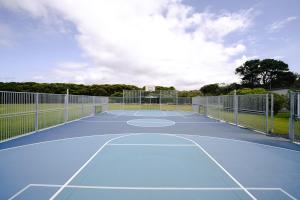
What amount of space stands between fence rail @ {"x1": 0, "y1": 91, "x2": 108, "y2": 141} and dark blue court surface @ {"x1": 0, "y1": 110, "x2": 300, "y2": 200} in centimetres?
142

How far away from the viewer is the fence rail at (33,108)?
863 cm

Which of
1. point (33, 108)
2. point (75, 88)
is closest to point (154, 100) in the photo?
point (33, 108)

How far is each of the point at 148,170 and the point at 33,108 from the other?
829 centimetres

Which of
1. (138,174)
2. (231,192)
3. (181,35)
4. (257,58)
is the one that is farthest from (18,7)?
(257,58)

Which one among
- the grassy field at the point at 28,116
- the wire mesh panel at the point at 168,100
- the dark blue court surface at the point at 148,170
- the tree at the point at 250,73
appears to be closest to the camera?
the dark blue court surface at the point at 148,170

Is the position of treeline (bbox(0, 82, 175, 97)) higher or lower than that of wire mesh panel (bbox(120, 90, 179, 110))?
higher

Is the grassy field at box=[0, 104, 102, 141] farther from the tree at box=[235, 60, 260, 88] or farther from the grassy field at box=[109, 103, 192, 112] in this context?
the tree at box=[235, 60, 260, 88]

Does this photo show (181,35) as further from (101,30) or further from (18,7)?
(18,7)

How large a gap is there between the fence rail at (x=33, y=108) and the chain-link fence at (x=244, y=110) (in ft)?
34.5

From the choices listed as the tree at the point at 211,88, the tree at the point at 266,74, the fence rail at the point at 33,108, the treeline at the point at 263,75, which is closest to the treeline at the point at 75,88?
the tree at the point at 211,88

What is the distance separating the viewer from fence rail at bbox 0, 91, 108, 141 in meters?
8.63

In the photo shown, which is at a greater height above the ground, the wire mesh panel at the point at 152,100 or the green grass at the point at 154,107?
the wire mesh panel at the point at 152,100

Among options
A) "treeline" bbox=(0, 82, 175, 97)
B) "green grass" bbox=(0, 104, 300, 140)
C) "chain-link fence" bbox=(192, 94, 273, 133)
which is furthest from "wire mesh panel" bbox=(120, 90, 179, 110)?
"treeline" bbox=(0, 82, 175, 97)

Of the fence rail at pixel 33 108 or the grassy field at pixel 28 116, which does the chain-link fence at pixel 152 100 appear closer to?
the grassy field at pixel 28 116
